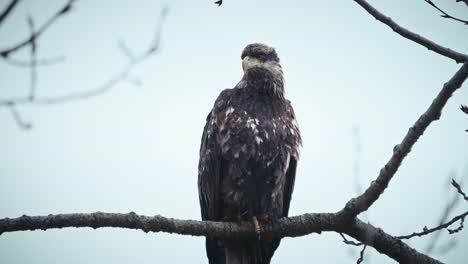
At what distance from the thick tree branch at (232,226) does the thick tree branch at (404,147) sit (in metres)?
0.21

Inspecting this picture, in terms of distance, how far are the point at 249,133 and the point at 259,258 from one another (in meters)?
1.31

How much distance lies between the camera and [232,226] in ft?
12.8

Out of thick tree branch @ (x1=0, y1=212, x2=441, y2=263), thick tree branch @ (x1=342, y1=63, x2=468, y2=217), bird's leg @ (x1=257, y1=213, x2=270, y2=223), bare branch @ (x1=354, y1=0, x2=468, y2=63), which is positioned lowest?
thick tree branch @ (x1=0, y1=212, x2=441, y2=263)

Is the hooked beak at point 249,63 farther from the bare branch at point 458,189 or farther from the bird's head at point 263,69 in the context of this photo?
the bare branch at point 458,189

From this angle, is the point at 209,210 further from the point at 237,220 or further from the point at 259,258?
the point at 259,258

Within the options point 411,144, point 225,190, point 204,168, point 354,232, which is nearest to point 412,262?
point 354,232

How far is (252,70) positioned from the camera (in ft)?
17.2

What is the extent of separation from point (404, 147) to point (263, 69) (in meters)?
2.56

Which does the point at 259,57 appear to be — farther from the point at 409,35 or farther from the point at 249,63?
the point at 409,35

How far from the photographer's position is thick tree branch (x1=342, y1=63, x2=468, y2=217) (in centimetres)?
265

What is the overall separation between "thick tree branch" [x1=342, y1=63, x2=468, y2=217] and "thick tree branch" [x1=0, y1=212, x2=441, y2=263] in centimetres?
21

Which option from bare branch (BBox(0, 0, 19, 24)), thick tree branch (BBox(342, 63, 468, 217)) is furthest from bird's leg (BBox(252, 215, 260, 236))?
bare branch (BBox(0, 0, 19, 24))

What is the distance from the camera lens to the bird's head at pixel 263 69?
5.07 metres

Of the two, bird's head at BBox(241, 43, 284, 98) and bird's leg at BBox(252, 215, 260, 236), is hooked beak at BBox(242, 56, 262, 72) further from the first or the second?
bird's leg at BBox(252, 215, 260, 236)
